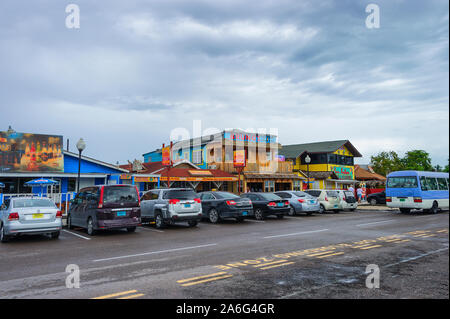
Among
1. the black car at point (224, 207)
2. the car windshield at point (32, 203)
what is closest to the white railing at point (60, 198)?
the car windshield at point (32, 203)

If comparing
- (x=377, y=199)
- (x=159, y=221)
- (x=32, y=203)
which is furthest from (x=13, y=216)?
(x=377, y=199)

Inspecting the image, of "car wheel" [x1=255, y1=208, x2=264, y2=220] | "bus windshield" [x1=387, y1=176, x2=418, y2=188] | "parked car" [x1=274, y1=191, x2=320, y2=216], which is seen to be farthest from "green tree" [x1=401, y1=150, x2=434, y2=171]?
"car wheel" [x1=255, y1=208, x2=264, y2=220]

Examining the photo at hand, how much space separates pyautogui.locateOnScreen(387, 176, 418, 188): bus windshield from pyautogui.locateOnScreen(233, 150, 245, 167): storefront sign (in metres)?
12.6

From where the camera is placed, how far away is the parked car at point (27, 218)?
11.0 meters

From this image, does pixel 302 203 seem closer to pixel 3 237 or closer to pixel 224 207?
pixel 224 207

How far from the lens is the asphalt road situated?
566 centimetres

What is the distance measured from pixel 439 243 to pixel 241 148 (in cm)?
2644

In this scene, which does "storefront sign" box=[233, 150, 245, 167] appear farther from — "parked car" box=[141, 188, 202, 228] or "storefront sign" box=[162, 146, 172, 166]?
"parked car" box=[141, 188, 202, 228]

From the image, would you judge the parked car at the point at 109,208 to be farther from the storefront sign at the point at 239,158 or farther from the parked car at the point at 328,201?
the storefront sign at the point at 239,158

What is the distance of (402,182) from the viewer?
2177cm

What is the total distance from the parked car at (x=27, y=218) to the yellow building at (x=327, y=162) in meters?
33.5
